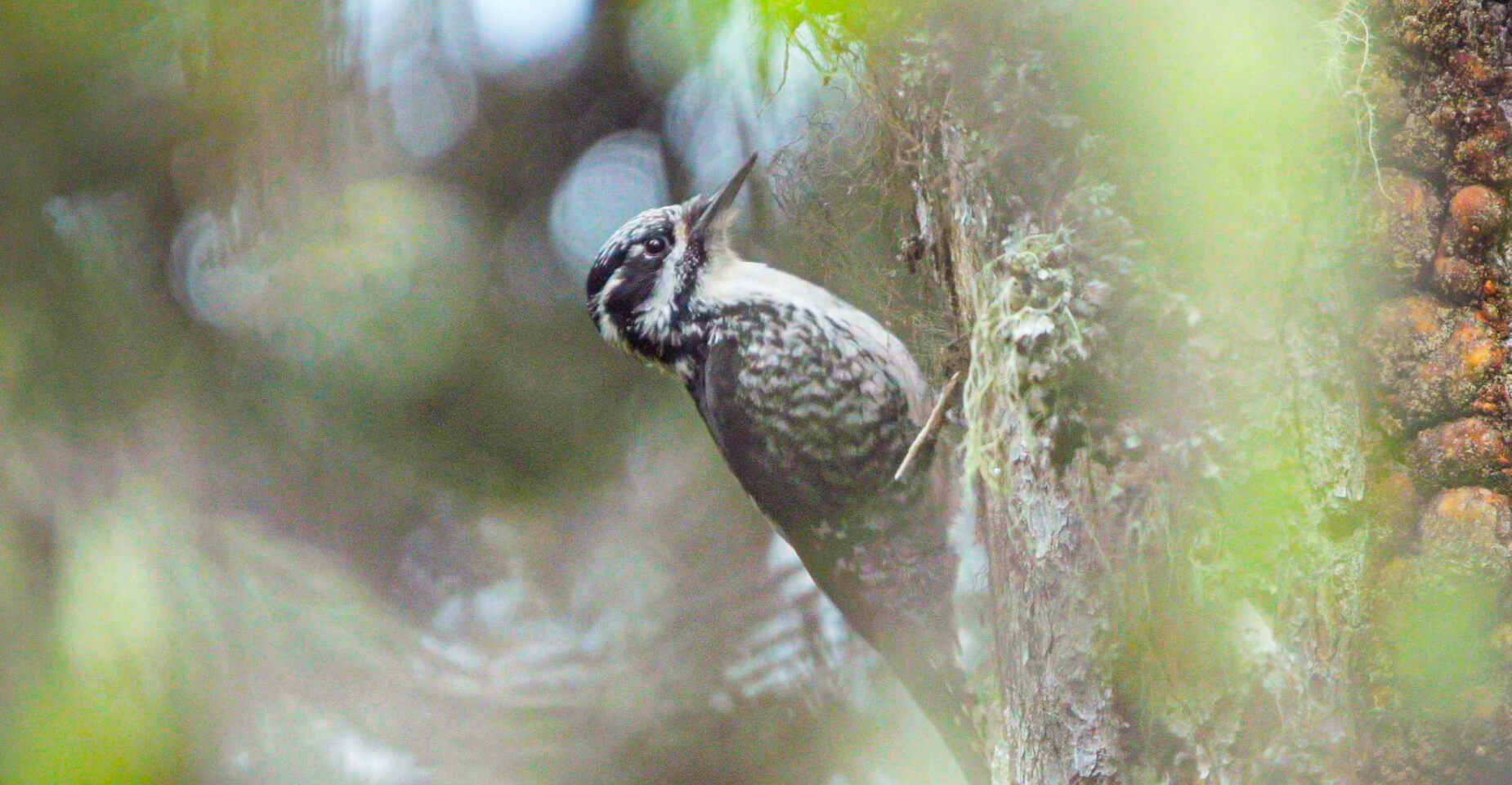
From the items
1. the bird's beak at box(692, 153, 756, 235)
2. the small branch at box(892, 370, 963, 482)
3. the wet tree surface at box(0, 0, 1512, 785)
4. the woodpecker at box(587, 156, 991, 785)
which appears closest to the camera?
the wet tree surface at box(0, 0, 1512, 785)

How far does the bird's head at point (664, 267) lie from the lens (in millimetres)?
1763

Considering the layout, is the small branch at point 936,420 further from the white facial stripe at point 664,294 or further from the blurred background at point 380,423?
the white facial stripe at point 664,294

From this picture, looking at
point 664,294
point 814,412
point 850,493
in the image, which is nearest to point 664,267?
point 664,294

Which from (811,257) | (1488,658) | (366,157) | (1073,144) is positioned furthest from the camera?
(366,157)

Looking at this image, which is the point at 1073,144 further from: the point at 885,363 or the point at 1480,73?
the point at 885,363

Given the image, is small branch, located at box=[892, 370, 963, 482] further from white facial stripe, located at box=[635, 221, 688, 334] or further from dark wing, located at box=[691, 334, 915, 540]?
white facial stripe, located at box=[635, 221, 688, 334]

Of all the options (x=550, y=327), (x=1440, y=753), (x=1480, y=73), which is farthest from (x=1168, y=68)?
(x=550, y=327)

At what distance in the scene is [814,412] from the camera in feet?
5.41

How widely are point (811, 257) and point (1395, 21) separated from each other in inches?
37.8

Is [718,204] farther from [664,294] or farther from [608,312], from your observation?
[608,312]

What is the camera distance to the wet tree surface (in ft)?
2.66

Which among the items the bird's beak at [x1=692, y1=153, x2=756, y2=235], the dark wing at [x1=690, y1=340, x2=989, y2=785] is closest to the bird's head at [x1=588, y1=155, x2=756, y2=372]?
the bird's beak at [x1=692, y1=153, x2=756, y2=235]

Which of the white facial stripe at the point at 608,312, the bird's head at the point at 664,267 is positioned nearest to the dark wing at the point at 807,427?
the bird's head at the point at 664,267

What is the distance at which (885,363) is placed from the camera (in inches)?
61.7
